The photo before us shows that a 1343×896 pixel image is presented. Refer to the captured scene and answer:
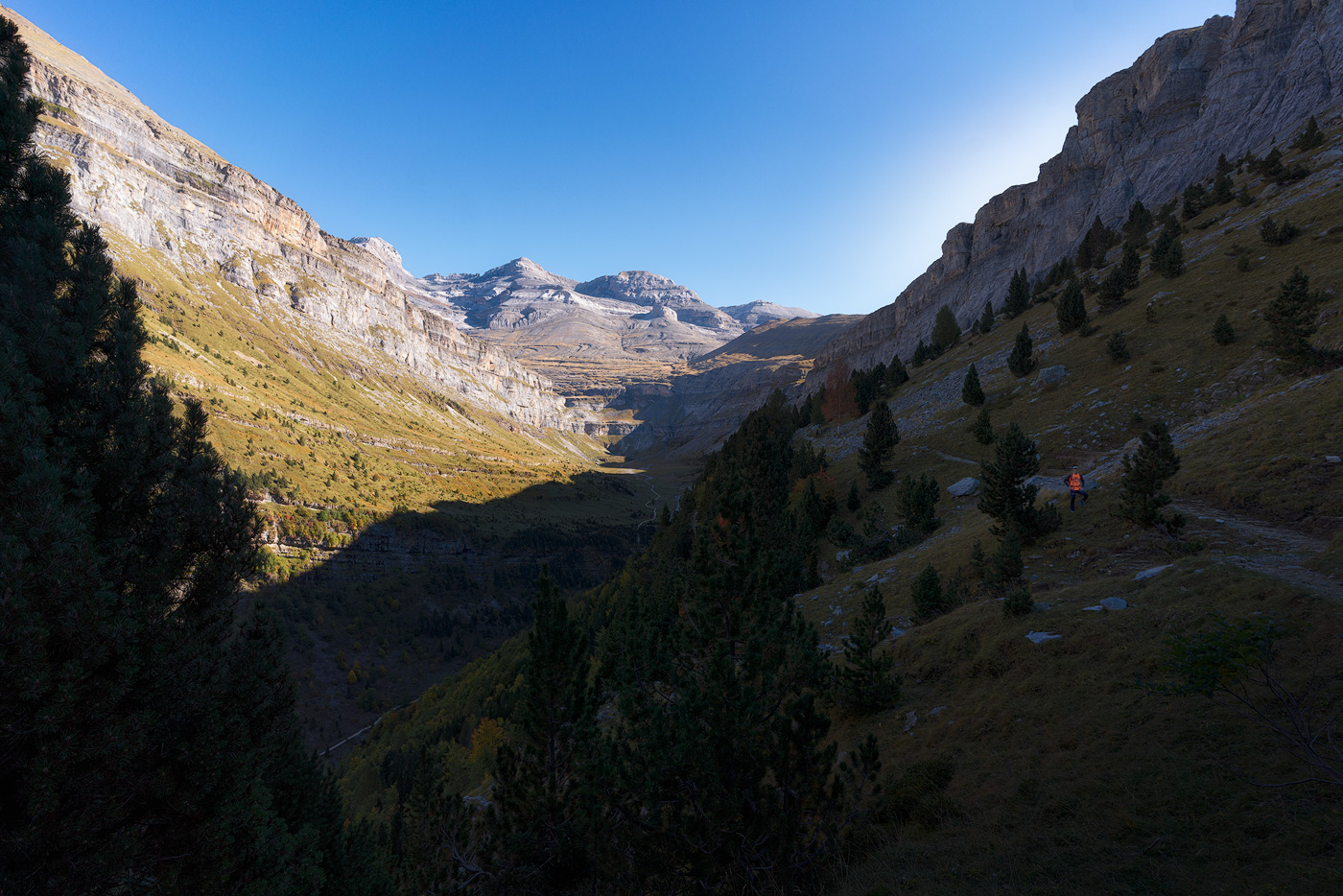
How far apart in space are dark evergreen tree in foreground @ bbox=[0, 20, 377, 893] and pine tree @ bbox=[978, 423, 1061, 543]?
1907cm

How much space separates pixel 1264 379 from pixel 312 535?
332ft

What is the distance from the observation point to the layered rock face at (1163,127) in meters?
51.2

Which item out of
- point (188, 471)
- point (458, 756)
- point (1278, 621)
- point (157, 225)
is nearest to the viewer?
point (188, 471)

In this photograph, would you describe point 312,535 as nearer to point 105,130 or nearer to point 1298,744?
point 1298,744

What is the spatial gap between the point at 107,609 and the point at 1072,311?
164 feet

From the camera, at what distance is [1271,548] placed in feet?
36.0

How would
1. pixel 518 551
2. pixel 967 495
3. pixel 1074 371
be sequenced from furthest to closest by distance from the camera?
pixel 518 551 → pixel 1074 371 → pixel 967 495

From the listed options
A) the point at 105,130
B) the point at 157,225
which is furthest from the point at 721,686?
the point at 105,130

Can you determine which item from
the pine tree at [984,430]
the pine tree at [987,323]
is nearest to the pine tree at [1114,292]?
the pine tree at [984,430]

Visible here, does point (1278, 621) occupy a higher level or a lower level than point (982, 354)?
lower

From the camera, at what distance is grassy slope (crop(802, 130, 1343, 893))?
18.0 ft

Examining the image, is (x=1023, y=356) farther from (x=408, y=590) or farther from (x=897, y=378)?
(x=408, y=590)

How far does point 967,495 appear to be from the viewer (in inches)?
1030

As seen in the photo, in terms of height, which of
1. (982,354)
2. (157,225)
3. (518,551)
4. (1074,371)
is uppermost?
(157,225)
